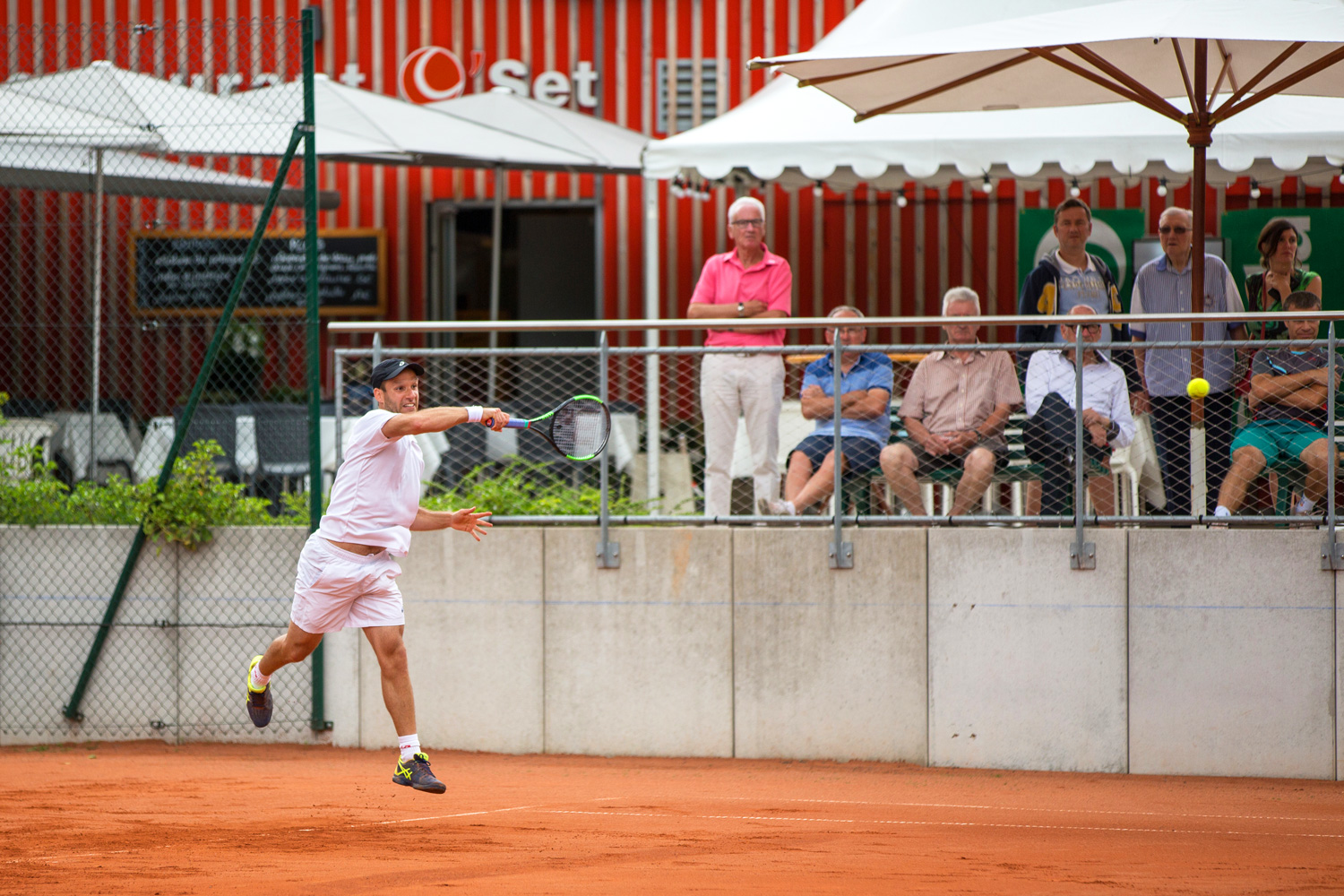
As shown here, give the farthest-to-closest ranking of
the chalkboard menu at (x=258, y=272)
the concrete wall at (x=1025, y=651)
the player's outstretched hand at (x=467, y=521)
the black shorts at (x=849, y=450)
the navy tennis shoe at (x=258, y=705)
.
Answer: the chalkboard menu at (x=258, y=272) → the black shorts at (x=849, y=450) → the concrete wall at (x=1025, y=651) → the navy tennis shoe at (x=258, y=705) → the player's outstretched hand at (x=467, y=521)

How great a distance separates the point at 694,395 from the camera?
30.2ft

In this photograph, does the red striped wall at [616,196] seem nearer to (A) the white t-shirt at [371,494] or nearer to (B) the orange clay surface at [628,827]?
(B) the orange clay surface at [628,827]

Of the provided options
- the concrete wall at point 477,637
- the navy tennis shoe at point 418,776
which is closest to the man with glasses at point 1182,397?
the concrete wall at point 477,637

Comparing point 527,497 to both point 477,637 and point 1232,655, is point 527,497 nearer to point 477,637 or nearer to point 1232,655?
point 477,637

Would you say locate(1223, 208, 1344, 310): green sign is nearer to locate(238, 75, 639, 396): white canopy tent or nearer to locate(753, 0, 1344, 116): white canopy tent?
locate(753, 0, 1344, 116): white canopy tent

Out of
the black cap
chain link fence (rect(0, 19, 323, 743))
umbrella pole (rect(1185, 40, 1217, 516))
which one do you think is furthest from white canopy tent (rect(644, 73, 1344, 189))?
the black cap

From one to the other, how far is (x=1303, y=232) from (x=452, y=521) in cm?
863

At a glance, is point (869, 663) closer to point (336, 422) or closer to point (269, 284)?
point (336, 422)

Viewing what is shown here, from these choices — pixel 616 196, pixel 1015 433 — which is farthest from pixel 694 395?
pixel 616 196

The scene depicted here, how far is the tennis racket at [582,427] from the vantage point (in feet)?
22.9

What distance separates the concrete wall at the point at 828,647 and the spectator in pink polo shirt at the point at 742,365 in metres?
0.40

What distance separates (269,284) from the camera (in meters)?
14.0

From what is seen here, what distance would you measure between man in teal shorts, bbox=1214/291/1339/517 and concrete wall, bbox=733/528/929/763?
1.97 meters

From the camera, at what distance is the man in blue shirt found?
889 cm
